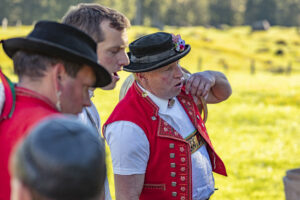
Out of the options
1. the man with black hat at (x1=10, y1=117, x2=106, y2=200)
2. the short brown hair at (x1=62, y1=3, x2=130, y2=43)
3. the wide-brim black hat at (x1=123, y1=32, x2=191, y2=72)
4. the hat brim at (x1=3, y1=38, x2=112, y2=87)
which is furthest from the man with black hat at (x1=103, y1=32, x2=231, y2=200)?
the man with black hat at (x1=10, y1=117, x2=106, y2=200)

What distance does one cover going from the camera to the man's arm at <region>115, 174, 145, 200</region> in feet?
10.6

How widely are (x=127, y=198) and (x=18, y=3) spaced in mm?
97085

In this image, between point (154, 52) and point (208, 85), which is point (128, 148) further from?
point (208, 85)

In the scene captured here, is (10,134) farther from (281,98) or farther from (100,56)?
(281,98)

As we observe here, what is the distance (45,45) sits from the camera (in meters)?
2.00

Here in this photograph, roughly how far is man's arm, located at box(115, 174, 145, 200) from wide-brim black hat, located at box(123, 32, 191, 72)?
0.82 m

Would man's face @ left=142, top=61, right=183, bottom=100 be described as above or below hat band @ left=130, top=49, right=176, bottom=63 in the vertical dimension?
below

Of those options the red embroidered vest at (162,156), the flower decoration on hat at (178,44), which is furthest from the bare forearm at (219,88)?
the red embroidered vest at (162,156)

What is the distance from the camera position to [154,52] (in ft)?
11.6

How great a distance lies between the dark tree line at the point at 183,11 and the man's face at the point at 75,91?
83.5 metres

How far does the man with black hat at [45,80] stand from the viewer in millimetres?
1865

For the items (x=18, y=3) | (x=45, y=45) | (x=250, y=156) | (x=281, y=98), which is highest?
(x=45, y=45)

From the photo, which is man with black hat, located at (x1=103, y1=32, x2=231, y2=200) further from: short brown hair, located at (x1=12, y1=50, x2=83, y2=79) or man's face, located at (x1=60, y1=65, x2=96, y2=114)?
short brown hair, located at (x1=12, y1=50, x2=83, y2=79)

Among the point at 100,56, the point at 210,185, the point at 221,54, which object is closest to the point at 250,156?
the point at 210,185
